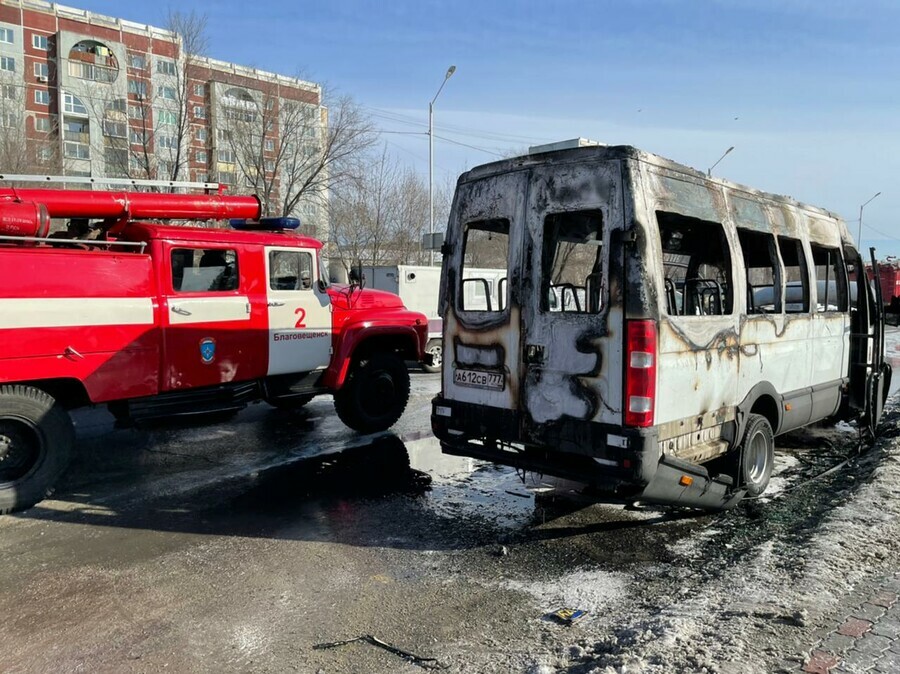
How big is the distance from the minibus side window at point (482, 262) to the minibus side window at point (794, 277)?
253 centimetres

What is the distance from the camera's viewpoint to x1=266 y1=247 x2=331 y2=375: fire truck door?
25.2ft

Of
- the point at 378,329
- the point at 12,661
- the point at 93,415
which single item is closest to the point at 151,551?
the point at 12,661

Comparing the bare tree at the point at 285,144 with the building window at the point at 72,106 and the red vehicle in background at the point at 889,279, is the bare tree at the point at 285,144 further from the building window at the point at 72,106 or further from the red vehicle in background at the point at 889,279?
the building window at the point at 72,106

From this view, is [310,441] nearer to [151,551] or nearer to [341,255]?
[151,551]

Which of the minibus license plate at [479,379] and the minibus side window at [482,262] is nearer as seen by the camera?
the minibus license plate at [479,379]

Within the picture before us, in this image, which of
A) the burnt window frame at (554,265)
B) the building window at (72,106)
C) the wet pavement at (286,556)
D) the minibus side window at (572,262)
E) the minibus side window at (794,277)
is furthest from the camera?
the building window at (72,106)

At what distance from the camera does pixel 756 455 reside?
→ 5.73 metres

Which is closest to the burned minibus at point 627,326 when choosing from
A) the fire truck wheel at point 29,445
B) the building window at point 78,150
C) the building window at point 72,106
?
the fire truck wheel at point 29,445

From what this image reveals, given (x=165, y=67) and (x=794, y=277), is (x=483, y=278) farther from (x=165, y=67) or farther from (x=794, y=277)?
(x=165, y=67)

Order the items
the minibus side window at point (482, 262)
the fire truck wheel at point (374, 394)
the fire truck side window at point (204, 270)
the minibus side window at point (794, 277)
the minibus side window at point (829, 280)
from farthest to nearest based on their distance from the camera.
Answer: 1. the fire truck wheel at point (374, 394)
2. the fire truck side window at point (204, 270)
3. the minibus side window at point (829, 280)
4. the minibus side window at point (794, 277)
5. the minibus side window at point (482, 262)

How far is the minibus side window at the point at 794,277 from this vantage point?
6.08 metres

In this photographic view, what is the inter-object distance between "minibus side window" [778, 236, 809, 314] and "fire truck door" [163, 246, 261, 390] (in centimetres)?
544

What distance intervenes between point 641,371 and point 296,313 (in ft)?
15.5

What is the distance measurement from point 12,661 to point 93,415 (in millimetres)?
6836
